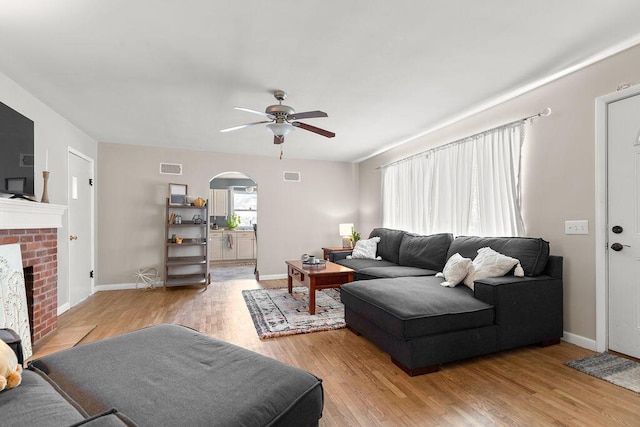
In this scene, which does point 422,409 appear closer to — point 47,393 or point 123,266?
point 47,393

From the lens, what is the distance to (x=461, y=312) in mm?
2373

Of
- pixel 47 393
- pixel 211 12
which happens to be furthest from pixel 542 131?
pixel 47 393

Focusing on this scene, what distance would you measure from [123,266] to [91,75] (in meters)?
3.53

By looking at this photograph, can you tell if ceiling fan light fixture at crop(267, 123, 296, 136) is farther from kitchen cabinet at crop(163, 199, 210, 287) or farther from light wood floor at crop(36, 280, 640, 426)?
kitchen cabinet at crop(163, 199, 210, 287)

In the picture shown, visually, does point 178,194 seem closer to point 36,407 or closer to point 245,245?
point 245,245

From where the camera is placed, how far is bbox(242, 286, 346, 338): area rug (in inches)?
127

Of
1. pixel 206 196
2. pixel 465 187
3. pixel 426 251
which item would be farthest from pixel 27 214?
pixel 465 187

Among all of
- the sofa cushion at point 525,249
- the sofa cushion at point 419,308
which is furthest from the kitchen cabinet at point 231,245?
the sofa cushion at point 525,249

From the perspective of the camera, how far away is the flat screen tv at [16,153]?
8.35ft

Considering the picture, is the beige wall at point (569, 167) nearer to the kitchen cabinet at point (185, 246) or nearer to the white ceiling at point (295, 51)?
the white ceiling at point (295, 51)

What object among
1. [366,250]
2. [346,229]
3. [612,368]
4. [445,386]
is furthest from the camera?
[346,229]

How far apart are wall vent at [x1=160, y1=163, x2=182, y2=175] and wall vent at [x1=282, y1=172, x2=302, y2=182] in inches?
76.8

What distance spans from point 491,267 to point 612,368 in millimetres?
1032

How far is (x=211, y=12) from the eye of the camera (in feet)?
6.45
